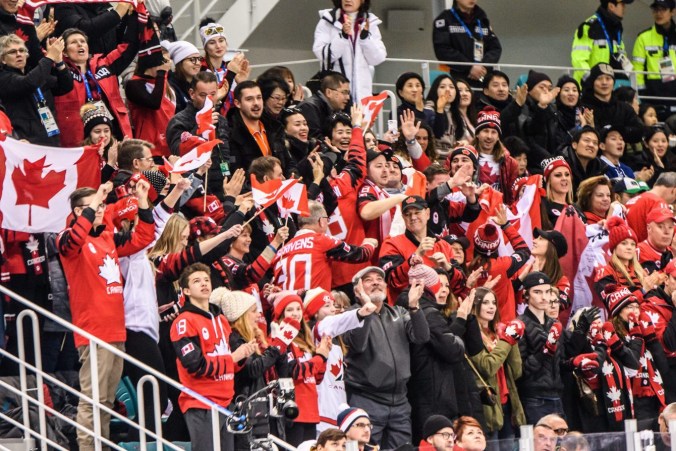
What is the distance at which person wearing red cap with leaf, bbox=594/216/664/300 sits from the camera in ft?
47.5

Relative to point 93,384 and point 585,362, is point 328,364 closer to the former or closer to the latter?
point 93,384

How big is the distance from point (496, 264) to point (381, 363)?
1965mm

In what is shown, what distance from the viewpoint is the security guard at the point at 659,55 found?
20469 millimetres

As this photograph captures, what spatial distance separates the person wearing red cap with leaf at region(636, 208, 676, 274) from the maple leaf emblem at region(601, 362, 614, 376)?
5.58 feet

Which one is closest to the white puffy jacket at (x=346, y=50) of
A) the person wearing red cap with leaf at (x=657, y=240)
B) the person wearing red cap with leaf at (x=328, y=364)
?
the person wearing red cap with leaf at (x=657, y=240)

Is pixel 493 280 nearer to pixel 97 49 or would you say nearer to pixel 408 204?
pixel 408 204

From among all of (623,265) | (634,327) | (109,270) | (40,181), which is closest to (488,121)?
(623,265)

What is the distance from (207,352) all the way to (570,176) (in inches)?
209

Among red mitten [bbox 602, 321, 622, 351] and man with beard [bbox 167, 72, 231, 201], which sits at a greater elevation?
man with beard [bbox 167, 72, 231, 201]

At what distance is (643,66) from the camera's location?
20.7 m

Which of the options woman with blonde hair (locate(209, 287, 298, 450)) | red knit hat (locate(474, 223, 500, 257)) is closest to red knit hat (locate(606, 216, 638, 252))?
red knit hat (locate(474, 223, 500, 257))

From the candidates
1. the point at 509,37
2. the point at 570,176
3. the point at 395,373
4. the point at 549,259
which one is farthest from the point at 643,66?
the point at 395,373

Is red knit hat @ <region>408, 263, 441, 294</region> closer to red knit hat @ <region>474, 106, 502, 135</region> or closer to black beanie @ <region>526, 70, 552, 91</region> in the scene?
red knit hat @ <region>474, 106, 502, 135</region>

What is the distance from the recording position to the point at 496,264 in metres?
13.7
